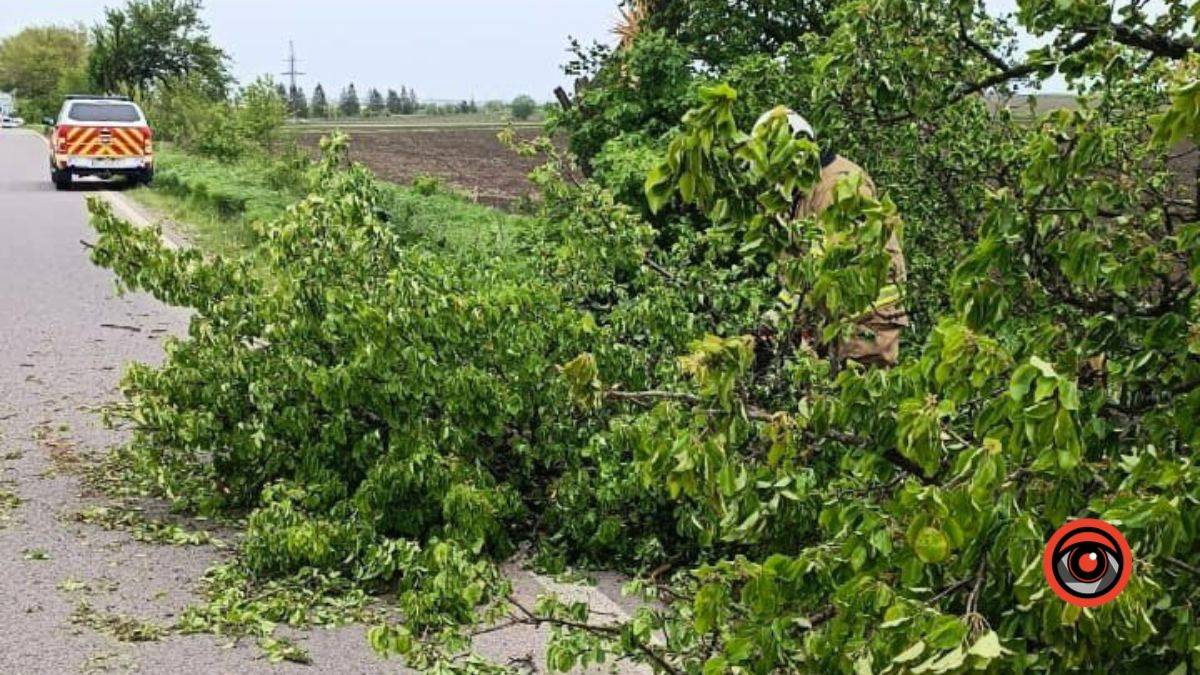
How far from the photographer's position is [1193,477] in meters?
2.38

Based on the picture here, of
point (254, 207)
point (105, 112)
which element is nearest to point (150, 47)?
point (105, 112)

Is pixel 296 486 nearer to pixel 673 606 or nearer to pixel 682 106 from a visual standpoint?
pixel 673 606

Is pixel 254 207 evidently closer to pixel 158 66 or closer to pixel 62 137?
pixel 62 137

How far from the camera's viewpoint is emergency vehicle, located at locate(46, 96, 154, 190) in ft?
85.1

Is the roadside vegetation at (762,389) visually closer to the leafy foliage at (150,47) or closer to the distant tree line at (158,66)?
the distant tree line at (158,66)

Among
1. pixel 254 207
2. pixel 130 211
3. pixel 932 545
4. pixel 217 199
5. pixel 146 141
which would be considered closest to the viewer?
pixel 932 545

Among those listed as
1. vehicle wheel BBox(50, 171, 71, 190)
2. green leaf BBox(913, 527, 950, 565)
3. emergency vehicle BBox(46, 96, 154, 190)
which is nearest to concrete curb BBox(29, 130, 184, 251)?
emergency vehicle BBox(46, 96, 154, 190)

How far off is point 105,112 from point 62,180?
149 centimetres

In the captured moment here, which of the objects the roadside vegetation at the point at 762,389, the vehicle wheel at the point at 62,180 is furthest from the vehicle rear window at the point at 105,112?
the roadside vegetation at the point at 762,389

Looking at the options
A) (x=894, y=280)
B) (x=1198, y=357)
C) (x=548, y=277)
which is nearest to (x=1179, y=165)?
(x=548, y=277)

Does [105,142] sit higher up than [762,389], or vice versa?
[762,389]

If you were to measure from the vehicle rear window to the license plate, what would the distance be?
2.50 ft

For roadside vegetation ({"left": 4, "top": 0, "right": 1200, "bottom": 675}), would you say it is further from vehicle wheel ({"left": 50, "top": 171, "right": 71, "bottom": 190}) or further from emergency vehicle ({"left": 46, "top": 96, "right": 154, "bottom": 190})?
vehicle wheel ({"left": 50, "top": 171, "right": 71, "bottom": 190})

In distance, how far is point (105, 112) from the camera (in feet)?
88.0
